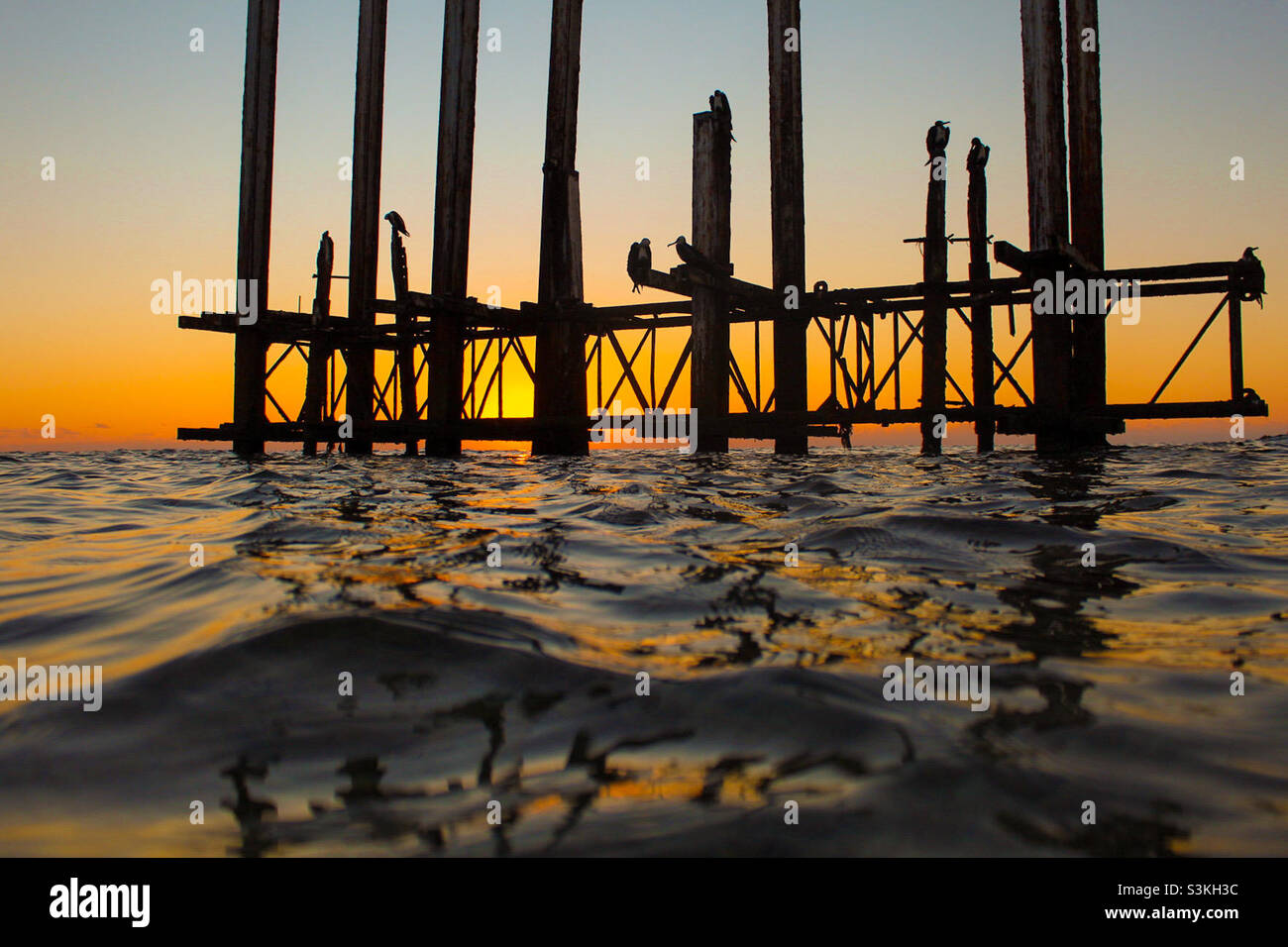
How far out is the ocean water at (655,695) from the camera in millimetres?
1379

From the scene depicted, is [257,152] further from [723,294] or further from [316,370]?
[723,294]

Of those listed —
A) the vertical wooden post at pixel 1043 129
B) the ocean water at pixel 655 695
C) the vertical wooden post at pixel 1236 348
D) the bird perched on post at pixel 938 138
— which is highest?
the bird perched on post at pixel 938 138

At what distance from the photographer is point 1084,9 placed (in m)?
13.4

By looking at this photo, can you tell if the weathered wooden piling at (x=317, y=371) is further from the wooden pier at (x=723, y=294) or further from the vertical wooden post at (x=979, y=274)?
the vertical wooden post at (x=979, y=274)

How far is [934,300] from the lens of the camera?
13.7 m

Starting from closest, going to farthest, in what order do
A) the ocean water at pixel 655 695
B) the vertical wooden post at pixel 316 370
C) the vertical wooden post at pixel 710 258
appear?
the ocean water at pixel 655 695
the vertical wooden post at pixel 710 258
the vertical wooden post at pixel 316 370

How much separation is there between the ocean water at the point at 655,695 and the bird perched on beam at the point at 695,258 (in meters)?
7.29

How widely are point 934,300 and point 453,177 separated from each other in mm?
8487

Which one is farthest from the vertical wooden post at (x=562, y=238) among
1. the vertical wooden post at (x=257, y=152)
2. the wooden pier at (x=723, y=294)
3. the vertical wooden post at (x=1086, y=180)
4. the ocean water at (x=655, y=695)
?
the ocean water at (x=655, y=695)

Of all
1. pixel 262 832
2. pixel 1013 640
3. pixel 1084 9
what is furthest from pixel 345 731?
pixel 1084 9

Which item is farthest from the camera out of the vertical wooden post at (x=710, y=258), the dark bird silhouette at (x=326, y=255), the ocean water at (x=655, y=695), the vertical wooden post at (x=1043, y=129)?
the dark bird silhouette at (x=326, y=255)

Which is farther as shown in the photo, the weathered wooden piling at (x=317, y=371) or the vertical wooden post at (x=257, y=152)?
the weathered wooden piling at (x=317, y=371)
